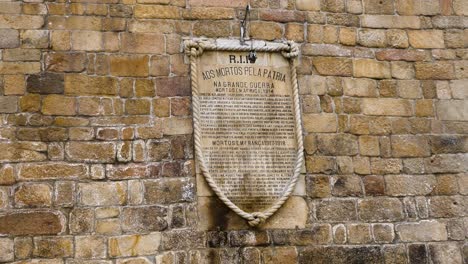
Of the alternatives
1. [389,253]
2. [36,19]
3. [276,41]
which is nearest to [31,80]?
[36,19]

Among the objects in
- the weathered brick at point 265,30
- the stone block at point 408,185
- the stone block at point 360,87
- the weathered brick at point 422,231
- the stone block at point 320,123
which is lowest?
the weathered brick at point 422,231

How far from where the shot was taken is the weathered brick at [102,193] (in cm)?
441

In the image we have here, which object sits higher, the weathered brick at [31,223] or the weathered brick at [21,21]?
the weathered brick at [21,21]

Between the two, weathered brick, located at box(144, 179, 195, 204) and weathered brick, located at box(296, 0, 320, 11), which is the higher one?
weathered brick, located at box(296, 0, 320, 11)

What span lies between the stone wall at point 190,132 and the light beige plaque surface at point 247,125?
16 cm

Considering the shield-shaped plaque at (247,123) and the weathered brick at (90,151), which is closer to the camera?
the weathered brick at (90,151)

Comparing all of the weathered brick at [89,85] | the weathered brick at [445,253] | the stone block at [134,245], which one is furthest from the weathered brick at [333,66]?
the stone block at [134,245]

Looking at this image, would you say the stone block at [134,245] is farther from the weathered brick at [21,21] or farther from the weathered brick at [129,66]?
the weathered brick at [21,21]

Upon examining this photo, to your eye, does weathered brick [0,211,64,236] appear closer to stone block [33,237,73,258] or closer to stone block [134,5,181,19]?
stone block [33,237,73,258]

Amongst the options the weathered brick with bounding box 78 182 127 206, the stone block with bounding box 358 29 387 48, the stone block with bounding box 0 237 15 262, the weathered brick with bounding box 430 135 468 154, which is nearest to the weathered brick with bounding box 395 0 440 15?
the stone block with bounding box 358 29 387 48

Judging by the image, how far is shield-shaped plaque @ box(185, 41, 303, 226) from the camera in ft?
15.1

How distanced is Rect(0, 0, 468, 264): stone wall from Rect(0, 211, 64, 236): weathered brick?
1cm

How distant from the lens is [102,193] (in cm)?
444

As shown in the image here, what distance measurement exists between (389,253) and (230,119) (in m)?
1.61
